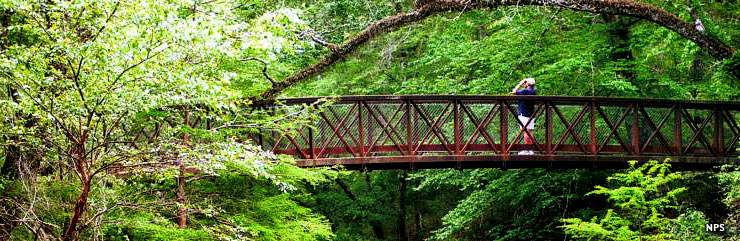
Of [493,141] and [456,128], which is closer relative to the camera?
[456,128]

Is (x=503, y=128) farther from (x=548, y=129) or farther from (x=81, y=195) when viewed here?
(x=81, y=195)

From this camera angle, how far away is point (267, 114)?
1258 centimetres

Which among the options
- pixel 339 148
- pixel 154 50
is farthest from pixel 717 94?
pixel 154 50

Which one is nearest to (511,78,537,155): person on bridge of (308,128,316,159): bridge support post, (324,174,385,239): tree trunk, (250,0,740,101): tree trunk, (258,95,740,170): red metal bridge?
(258,95,740,170): red metal bridge

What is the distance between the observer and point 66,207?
378 inches

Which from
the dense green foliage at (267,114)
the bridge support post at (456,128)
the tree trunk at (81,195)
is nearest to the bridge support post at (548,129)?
the dense green foliage at (267,114)

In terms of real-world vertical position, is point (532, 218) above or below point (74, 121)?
below

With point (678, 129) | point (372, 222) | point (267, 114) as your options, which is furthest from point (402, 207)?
point (267, 114)

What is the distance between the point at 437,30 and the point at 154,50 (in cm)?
1224

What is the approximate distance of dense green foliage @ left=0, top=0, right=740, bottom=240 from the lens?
7254mm

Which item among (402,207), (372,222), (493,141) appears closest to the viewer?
(493,141)

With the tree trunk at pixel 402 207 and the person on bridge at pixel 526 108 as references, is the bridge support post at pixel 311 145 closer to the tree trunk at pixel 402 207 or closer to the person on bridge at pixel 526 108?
the person on bridge at pixel 526 108

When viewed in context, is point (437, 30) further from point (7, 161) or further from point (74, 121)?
point (74, 121)

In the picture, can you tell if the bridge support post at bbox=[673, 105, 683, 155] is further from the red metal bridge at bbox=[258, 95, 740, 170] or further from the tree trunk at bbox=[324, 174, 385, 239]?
the tree trunk at bbox=[324, 174, 385, 239]
